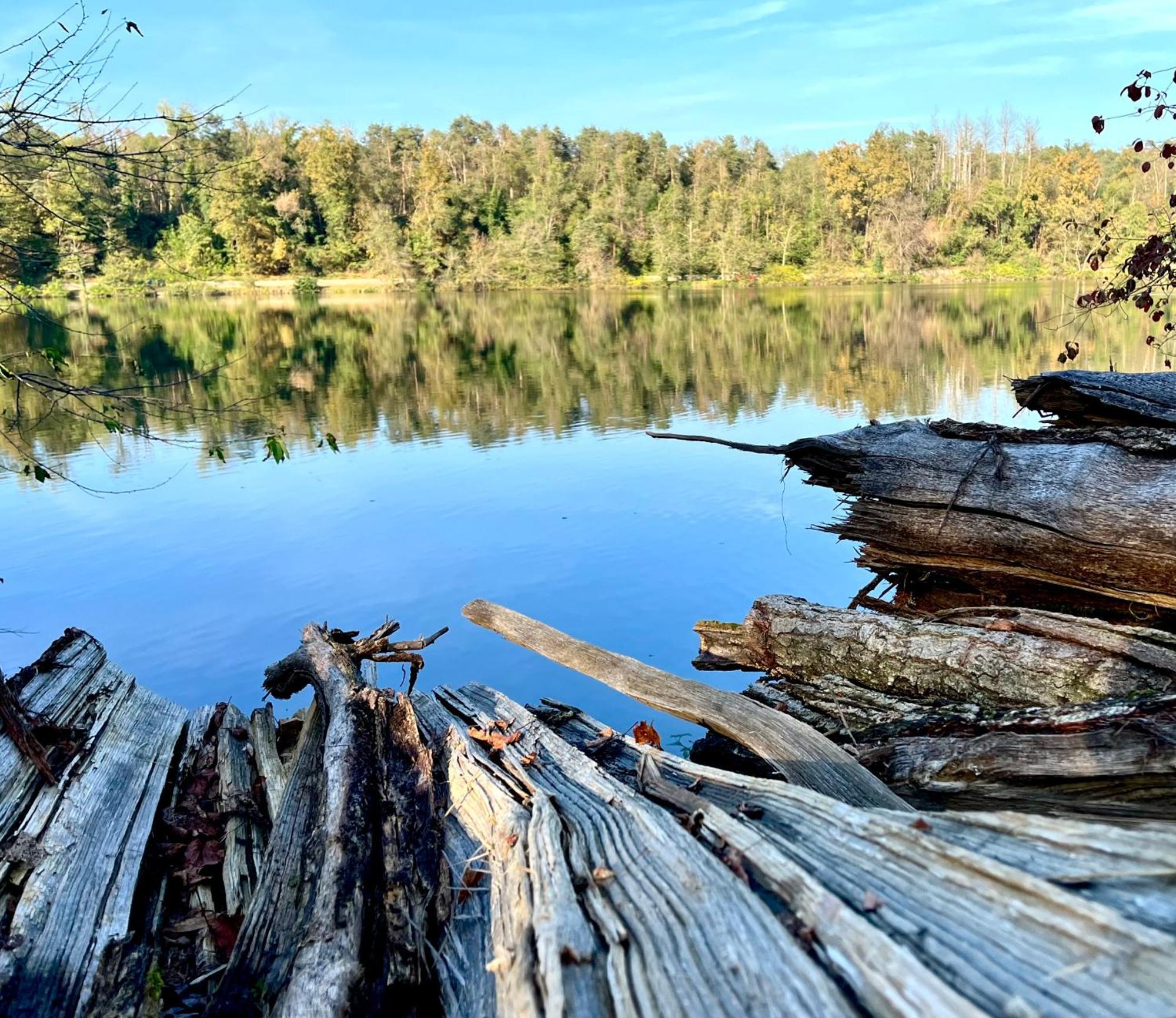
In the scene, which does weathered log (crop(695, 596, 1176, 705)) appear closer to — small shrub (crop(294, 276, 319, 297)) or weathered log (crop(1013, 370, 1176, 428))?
weathered log (crop(1013, 370, 1176, 428))

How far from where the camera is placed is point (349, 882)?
→ 2.55 meters

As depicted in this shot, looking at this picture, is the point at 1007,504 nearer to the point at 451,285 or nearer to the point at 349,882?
the point at 349,882

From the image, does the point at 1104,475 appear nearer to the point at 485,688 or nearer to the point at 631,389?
the point at 485,688

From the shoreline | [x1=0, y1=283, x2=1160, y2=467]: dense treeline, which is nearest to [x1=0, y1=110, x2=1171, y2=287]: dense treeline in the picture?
the shoreline

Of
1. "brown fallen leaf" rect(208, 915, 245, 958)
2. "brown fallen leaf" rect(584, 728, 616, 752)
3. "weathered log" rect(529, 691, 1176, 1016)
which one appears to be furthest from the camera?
"brown fallen leaf" rect(584, 728, 616, 752)

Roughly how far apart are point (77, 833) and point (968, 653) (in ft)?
12.4

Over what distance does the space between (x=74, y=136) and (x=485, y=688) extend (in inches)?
128

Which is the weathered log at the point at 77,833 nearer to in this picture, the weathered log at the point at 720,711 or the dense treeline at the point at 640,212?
the weathered log at the point at 720,711

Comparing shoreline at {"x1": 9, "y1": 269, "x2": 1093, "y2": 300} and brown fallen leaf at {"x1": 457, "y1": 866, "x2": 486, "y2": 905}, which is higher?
shoreline at {"x1": 9, "y1": 269, "x2": 1093, "y2": 300}

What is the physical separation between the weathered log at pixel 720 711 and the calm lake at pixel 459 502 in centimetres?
91

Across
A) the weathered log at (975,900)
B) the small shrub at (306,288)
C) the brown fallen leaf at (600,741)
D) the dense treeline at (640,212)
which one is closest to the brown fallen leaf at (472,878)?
the weathered log at (975,900)

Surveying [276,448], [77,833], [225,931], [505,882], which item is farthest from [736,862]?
[276,448]

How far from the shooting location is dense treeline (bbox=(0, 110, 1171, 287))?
70250 millimetres

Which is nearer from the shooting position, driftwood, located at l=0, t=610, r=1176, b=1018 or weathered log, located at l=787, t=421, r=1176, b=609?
driftwood, located at l=0, t=610, r=1176, b=1018
